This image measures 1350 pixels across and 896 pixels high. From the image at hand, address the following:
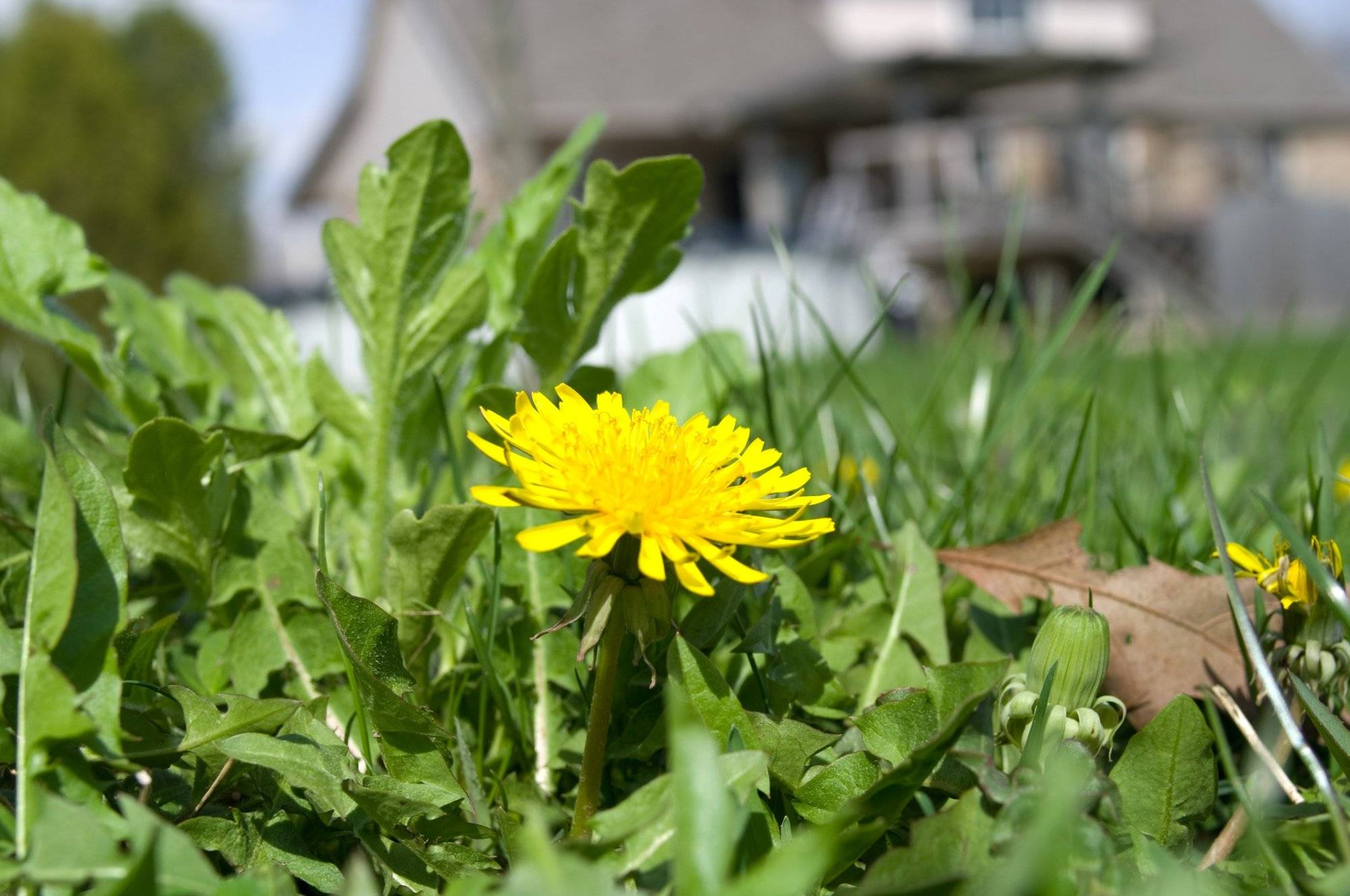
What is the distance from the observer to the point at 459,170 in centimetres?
109

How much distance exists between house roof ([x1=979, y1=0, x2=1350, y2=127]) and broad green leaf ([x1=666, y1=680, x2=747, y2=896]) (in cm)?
2495

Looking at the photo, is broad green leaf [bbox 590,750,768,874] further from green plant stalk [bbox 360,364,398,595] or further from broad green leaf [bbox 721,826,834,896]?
green plant stalk [bbox 360,364,398,595]

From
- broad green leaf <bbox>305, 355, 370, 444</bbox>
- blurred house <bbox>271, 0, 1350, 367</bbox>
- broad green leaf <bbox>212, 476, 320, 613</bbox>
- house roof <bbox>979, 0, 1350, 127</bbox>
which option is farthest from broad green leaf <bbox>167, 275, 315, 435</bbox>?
house roof <bbox>979, 0, 1350, 127</bbox>

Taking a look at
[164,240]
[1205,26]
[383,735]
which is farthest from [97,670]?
[1205,26]

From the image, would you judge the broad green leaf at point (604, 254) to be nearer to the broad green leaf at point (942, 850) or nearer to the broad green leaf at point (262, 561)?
the broad green leaf at point (262, 561)

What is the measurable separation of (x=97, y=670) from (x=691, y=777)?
380mm

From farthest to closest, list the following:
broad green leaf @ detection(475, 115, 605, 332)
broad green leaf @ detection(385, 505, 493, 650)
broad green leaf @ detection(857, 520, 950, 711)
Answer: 1. broad green leaf @ detection(475, 115, 605, 332)
2. broad green leaf @ detection(857, 520, 950, 711)
3. broad green leaf @ detection(385, 505, 493, 650)

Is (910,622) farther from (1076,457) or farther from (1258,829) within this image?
(1258,829)

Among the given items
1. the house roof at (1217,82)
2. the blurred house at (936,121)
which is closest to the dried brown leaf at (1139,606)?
the blurred house at (936,121)

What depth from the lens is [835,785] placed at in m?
0.78

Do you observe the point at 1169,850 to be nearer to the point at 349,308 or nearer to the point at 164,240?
the point at 349,308

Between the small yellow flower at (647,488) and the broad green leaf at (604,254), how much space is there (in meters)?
0.32

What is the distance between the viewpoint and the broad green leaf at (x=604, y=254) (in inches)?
41.4

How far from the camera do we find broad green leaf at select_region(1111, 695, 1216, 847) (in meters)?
0.76
